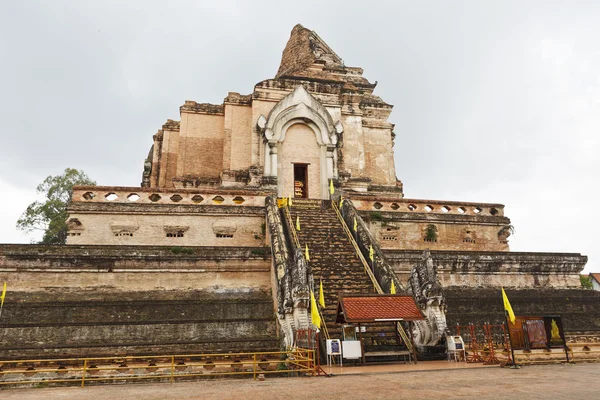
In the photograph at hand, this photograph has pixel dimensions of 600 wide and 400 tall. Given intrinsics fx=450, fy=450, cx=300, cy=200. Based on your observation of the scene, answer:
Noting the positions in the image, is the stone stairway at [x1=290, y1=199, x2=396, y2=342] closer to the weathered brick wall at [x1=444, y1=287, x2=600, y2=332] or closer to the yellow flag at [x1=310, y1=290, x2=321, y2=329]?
the yellow flag at [x1=310, y1=290, x2=321, y2=329]

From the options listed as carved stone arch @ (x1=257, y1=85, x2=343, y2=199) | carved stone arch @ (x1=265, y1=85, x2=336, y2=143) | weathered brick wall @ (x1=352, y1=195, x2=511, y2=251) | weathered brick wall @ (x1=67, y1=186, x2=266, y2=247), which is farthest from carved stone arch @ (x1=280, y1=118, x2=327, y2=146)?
weathered brick wall @ (x1=67, y1=186, x2=266, y2=247)

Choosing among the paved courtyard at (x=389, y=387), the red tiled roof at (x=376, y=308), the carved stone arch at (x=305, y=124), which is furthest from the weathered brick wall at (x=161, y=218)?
the paved courtyard at (x=389, y=387)

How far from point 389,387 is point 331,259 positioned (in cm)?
696

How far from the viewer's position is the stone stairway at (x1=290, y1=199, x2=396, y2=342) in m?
11.6

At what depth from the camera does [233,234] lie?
16500 mm

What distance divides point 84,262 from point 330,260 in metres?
7.28

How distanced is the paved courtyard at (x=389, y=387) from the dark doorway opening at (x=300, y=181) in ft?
42.4

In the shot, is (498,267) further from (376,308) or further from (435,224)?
(376,308)

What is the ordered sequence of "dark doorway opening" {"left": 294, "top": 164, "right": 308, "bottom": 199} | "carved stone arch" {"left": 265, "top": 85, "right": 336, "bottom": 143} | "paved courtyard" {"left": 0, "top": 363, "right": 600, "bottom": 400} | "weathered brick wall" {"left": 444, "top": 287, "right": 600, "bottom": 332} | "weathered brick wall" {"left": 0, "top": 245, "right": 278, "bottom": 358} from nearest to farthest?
"paved courtyard" {"left": 0, "top": 363, "right": 600, "bottom": 400} < "weathered brick wall" {"left": 0, "top": 245, "right": 278, "bottom": 358} < "weathered brick wall" {"left": 444, "top": 287, "right": 600, "bottom": 332} < "carved stone arch" {"left": 265, "top": 85, "right": 336, "bottom": 143} < "dark doorway opening" {"left": 294, "top": 164, "right": 308, "bottom": 199}

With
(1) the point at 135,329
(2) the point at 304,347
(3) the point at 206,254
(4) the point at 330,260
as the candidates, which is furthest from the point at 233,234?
(2) the point at 304,347

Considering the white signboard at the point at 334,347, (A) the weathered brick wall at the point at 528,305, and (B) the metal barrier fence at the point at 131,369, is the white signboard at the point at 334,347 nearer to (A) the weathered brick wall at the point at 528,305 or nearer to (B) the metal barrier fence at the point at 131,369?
(B) the metal barrier fence at the point at 131,369

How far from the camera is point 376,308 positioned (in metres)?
9.98

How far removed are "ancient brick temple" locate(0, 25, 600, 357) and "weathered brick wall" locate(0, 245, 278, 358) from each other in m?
0.04

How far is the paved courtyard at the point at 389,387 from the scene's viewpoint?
6.43 meters
